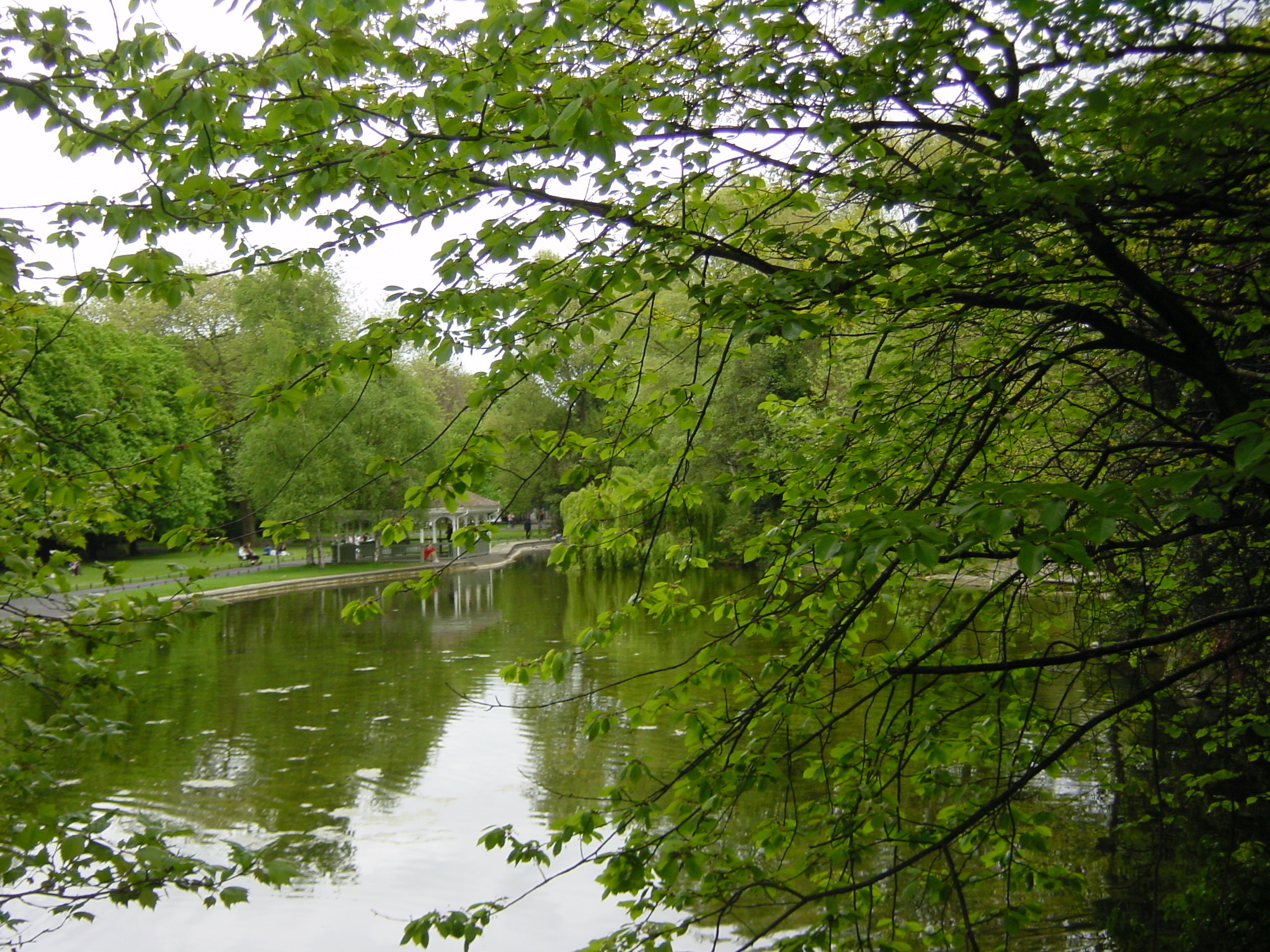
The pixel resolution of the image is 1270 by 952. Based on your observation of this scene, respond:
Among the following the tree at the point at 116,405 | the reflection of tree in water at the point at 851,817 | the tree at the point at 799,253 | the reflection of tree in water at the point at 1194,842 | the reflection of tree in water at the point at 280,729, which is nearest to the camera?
the tree at the point at 799,253

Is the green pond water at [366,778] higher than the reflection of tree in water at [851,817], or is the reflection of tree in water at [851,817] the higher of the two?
the reflection of tree in water at [851,817]

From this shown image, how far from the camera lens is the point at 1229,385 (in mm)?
3391

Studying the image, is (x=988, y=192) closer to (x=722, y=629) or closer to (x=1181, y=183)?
(x=1181, y=183)

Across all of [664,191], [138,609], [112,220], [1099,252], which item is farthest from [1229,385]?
[138,609]

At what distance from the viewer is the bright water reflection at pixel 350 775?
7496mm

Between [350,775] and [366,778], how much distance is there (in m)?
0.22

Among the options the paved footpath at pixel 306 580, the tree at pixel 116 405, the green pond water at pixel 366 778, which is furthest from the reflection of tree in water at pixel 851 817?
the paved footpath at pixel 306 580

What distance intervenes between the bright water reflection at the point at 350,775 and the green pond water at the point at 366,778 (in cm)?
3

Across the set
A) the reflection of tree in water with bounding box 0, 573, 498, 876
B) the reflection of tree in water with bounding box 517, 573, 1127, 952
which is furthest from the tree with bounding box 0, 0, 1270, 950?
the reflection of tree in water with bounding box 0, 573, 498, 876

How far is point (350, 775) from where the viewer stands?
1072cm

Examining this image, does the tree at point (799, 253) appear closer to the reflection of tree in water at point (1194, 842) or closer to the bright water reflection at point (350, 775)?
the reflection of tree in water at point (1194, 842)

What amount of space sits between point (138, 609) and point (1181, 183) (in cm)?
396

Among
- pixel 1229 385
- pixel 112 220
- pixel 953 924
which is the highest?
pixel 112 220

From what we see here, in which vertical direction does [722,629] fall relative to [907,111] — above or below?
below
